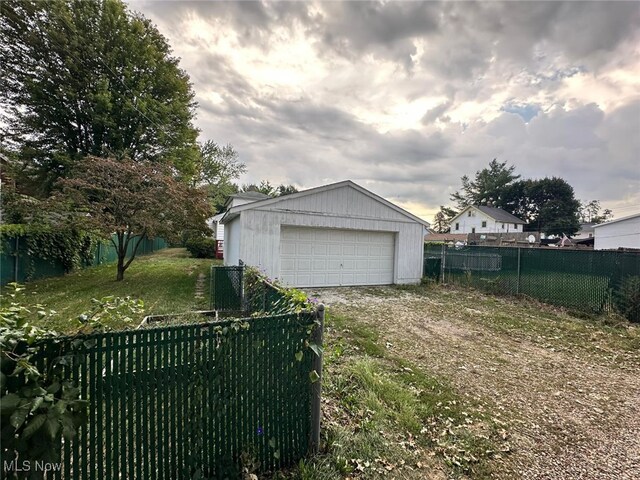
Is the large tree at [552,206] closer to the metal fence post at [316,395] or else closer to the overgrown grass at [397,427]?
the overgrown grass at [397,427]

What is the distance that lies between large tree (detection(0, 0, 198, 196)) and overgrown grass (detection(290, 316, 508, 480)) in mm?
14271

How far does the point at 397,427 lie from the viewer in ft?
9.21

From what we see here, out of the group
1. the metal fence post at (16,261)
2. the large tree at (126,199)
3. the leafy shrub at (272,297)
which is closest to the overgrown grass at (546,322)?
the leafy shrub at (272,297)

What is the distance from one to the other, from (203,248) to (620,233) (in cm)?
3102

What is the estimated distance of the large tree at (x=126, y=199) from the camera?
8.83 metres

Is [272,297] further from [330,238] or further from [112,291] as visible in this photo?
[112,291]

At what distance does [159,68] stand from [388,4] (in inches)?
554

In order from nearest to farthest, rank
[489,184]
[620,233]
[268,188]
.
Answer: [620,233] → [268,188] → [489,184]

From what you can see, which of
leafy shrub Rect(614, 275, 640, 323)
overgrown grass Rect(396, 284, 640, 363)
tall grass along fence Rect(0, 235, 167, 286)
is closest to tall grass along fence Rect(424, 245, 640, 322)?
leafy shrub Rect(614, 275, 640, 323)

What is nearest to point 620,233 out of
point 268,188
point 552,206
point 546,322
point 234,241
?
point 552,206

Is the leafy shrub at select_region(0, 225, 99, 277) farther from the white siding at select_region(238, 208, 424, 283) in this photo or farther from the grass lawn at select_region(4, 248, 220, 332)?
the white siding at select_region(238, 208, 424, 283)

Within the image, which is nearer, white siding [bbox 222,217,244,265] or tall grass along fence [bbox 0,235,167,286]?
tall grass along fence [bbox 0,235,167,286]

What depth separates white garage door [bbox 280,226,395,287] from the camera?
9977mm

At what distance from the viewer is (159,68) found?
15383 millimetres
